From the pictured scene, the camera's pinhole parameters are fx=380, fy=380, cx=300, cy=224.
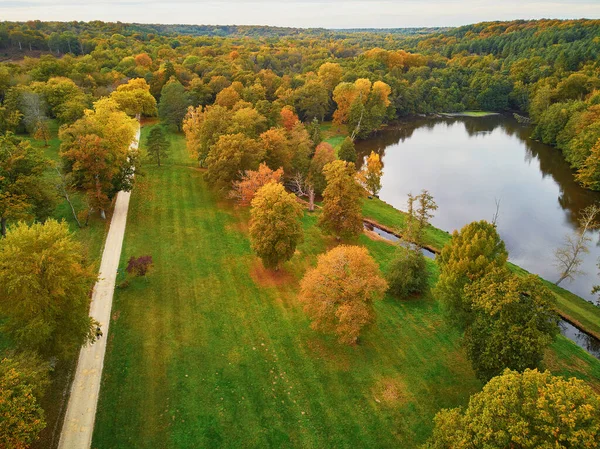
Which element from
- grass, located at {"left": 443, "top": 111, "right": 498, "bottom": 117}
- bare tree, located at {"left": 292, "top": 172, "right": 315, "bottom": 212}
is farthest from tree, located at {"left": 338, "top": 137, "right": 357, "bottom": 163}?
grass, located at {"left": 443, "top": 111, "right": 498, "bottom": 117}

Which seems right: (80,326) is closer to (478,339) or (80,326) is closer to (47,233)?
(47,233)

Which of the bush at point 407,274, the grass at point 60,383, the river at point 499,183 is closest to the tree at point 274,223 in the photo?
the bush at point 407,274

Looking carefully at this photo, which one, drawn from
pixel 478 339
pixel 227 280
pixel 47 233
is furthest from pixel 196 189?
pixel 478 339

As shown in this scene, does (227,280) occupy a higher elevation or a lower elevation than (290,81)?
lower

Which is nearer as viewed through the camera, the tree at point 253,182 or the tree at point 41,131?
the tree at point 253,182

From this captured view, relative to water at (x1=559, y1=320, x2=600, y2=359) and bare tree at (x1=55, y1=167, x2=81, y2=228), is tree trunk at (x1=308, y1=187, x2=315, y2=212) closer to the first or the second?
bare tree at (x1=55, y1=167, x2=81, y2=228)

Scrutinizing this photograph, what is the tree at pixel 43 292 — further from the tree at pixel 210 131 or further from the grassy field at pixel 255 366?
the tree at pixel 210 131
